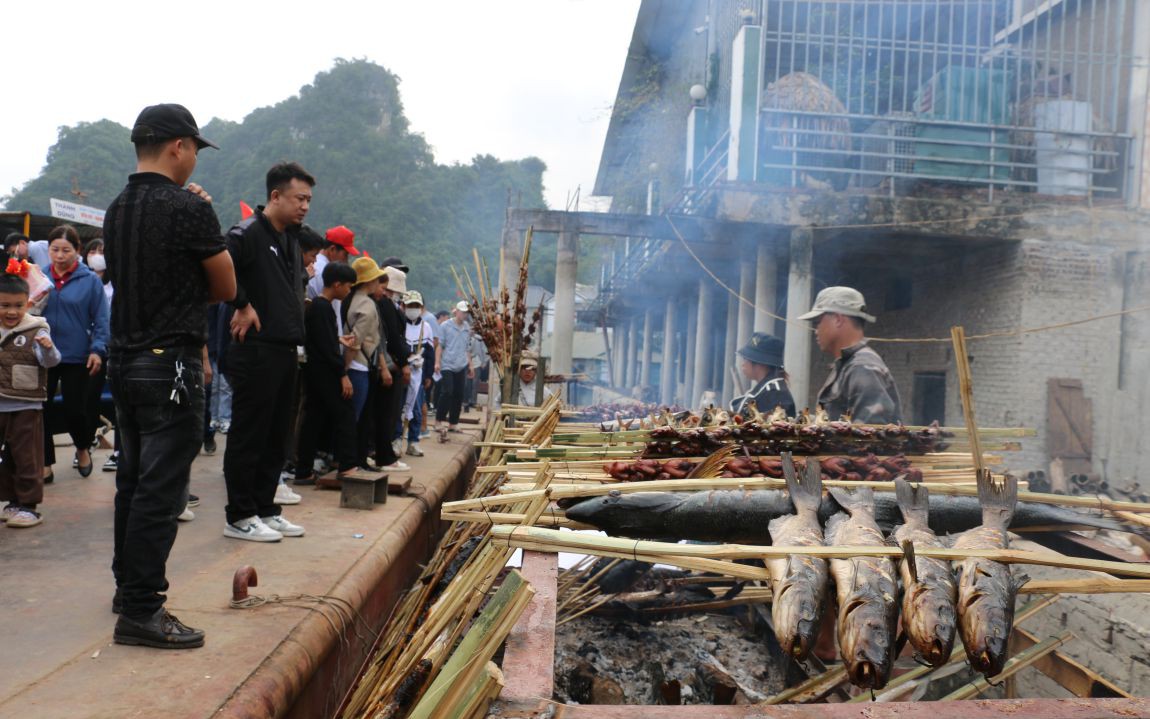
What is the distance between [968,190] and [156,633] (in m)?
11.8

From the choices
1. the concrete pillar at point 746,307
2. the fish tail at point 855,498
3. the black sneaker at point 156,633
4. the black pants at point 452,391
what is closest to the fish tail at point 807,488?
the fish tail at point 855,498

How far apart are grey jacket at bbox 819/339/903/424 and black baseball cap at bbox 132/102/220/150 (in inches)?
146

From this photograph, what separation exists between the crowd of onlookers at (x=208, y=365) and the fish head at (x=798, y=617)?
3.24 m

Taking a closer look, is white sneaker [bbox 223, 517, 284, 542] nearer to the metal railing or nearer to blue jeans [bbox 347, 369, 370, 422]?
blue jeans [bbox 347, 369, 370, 422]

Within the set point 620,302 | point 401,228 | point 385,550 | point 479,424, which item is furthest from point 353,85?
point 385,550

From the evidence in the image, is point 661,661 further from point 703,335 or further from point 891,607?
point 703,335

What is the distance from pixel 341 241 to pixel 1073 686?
18.7 feet

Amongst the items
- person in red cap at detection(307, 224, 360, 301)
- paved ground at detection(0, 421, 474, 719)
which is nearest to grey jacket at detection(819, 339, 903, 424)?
paved ground at detection(0, 421, 474, 719)

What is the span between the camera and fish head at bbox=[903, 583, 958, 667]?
171 centimetres

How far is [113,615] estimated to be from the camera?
118 inches

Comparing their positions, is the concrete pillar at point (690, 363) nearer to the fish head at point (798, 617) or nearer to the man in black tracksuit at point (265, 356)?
the man in black tracksuit at point (265, 356)

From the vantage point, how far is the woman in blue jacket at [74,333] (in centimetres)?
535

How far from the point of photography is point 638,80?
21125mm

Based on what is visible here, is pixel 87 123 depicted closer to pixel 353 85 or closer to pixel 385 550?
pixel 353 85
